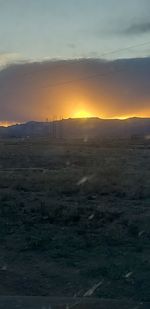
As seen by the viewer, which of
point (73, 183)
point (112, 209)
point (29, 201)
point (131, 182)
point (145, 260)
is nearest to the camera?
point (145, 260)

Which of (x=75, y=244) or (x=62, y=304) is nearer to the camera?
(x=62, y=304)

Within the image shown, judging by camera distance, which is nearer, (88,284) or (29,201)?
(88,284)

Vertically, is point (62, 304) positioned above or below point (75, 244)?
above

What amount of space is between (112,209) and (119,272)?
10790mm

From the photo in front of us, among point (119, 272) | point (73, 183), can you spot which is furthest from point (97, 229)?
point (73, 183)

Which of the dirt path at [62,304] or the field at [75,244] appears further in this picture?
the field at [75,244]

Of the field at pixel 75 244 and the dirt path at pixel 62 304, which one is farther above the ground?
the dirt path at pixel 62 304

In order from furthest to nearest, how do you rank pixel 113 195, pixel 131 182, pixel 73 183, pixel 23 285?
pixel 131 182
pixel 73 183
pixel 113 195
pixel 23 285

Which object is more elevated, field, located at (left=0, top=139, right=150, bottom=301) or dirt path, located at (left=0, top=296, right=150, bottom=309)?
dirt path, located at (left=0, top=296, right=150, bottom=309)

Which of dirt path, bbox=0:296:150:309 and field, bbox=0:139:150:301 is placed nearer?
dirt path, bbox=0:296:150:309

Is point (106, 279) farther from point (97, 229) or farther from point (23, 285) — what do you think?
point (97, 229)

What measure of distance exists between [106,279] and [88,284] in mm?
500

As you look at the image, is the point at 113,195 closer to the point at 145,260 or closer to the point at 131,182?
the point at 131,182

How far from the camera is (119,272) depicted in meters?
12.6
